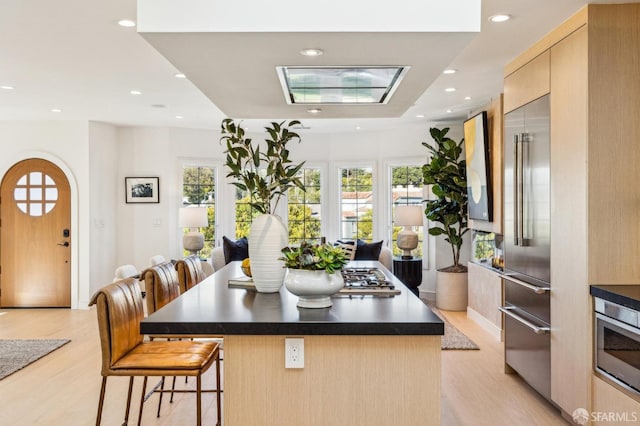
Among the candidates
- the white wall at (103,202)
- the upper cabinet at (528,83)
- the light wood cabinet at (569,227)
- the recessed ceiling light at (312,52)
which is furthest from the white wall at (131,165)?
the recessed ceiling light at (312,52)

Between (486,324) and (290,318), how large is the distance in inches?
162

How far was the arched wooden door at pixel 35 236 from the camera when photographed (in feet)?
22.8

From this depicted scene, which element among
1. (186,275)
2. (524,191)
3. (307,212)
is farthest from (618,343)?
(307,212)

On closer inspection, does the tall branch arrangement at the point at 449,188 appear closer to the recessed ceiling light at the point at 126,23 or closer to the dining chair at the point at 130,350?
the recessed ceiling light at the point at 126,23

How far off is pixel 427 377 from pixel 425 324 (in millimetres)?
236

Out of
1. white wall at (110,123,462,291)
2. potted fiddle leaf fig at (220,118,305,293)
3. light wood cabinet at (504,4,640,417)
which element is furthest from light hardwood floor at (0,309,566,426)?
white wall at (110,123,462,291)

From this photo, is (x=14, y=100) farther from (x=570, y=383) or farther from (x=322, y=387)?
(x=570, y=383)

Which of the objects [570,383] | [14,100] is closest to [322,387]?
[570,383]

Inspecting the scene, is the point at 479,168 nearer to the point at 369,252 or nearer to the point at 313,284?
the point at 369,252

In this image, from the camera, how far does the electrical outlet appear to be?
2023mm

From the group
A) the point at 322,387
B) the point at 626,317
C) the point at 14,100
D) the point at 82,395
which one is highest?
the point at 14,100

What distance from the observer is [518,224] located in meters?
3.68

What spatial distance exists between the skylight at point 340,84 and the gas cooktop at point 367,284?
41.6 inches

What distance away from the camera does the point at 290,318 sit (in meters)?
2.04
